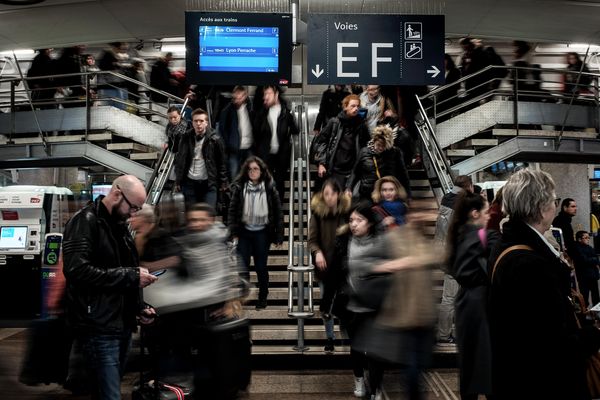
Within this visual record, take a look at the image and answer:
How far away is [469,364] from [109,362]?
2.46 meters

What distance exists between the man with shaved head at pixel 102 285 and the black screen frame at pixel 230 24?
5250mm

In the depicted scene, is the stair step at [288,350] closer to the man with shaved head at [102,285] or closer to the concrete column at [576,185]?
the man with shaved head at [102,285]

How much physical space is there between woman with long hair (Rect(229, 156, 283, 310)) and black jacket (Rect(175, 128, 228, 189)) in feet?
2.70

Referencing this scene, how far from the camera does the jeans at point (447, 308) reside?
6.80 m

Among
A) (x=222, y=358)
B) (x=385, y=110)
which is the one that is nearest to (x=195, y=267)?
(x=222, y=358)

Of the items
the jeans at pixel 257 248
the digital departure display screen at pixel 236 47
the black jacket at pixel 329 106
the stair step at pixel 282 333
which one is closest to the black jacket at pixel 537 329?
the stair step at pixel 282 333

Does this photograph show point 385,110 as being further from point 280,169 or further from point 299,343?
point 299,343

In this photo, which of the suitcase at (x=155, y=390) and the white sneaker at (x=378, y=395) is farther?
the white sneaker at (x=378, y=395)

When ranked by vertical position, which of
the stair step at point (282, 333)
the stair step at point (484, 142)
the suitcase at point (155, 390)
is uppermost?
the stair step at point (484, 142)

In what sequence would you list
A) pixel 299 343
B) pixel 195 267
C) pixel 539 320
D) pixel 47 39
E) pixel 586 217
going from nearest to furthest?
pixel 539 320 → pixel 195 267 → pixel 299 343 → pixel 47 39 → pixel 586 217

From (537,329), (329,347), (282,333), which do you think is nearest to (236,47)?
(282,333)

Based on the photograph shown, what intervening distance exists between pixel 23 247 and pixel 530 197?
975cm

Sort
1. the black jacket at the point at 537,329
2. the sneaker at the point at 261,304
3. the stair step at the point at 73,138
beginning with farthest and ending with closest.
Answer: the stair step at the point at 73,138 < the sneaker at the point at 261,304 < the black jacket at the point at 537,329

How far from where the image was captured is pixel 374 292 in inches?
159
